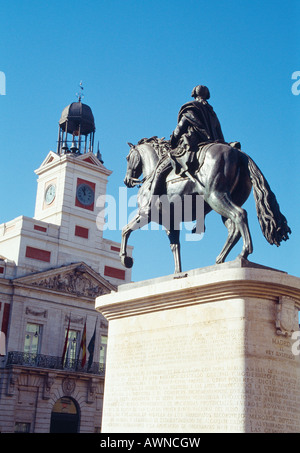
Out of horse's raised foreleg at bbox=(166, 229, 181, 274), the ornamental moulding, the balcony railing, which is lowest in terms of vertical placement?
horse's raised foreleg at bbox=(166, 229, 181, 274)

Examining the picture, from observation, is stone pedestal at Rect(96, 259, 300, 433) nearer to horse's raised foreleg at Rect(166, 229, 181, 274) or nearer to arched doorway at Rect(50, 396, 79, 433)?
horse's raised foreleg at Rect(166, 229, 181, 274)

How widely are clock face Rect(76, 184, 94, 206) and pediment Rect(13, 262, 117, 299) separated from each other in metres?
4.47

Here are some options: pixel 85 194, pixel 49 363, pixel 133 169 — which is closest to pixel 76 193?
pixel 85 194

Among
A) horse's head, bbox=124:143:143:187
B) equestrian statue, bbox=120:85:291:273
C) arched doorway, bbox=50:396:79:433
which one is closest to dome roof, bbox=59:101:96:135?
arched doorway, bbox=50:396:79:433

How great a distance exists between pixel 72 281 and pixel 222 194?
28659 mm

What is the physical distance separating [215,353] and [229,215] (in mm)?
1659

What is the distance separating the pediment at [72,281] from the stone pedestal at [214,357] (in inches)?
1048

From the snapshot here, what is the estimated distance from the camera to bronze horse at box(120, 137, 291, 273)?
24.9ft

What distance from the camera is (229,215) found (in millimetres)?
7641

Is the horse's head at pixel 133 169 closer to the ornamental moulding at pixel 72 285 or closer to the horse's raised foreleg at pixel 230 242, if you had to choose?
the horse's raised foreleg at pixel 230 242

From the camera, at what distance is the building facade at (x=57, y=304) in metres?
32.6

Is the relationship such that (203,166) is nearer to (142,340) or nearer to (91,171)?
Answer: (142,340)
